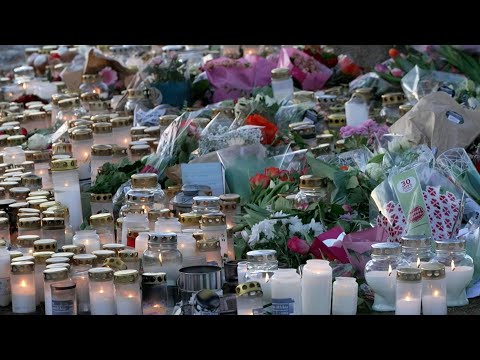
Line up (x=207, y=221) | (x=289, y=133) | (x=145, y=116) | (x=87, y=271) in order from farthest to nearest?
(x=145, y=116)
(x=289, y=133)
(x=207, y=221)
(x=87, y=271)

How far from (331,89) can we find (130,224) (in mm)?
4017

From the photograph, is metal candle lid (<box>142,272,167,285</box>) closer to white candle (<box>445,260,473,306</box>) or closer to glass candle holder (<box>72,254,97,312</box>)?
glass candle holder (<box>72,254,97,312</box>)

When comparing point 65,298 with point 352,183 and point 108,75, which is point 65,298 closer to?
point 352,183

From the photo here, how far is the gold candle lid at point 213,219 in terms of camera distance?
5887mm

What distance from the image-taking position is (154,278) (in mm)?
5301

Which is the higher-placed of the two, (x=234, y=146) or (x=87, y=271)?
(x=234, y=146)

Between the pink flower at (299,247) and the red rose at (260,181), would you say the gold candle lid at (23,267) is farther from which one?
the red rose at (260,181)

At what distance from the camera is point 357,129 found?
781 cm

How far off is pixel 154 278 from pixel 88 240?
797mm

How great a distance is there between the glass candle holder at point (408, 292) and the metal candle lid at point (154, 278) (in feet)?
3.01

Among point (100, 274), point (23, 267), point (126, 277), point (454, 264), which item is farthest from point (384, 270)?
point (23, 267)

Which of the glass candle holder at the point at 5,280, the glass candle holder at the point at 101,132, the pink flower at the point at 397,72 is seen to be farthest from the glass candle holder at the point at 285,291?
the pink flower at the point at 397,72
